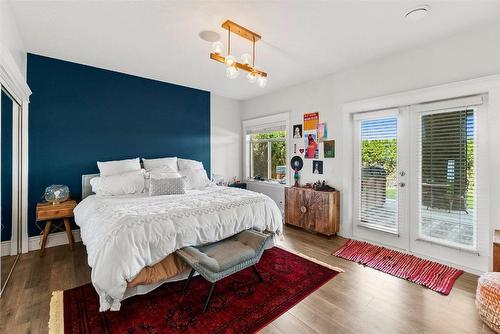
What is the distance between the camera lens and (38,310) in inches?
74.4

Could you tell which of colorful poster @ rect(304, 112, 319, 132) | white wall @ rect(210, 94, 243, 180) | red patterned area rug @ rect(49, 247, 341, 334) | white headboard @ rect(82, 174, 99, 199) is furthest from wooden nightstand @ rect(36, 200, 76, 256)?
colorful poster @ rect(304, 112, 319, 132)

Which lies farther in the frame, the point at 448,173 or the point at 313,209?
the point at 313,209

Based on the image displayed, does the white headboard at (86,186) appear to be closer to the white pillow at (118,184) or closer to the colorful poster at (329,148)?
the white pillow at (118,184)

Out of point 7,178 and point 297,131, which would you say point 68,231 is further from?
point 297,131

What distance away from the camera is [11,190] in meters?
2.89

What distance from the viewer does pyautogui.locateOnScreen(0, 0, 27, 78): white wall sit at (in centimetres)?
192

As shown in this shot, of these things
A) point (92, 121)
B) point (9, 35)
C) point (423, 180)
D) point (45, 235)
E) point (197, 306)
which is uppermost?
point (9, 35)

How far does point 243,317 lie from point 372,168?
2614 millimetres

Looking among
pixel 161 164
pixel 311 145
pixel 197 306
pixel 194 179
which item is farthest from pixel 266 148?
pixel 197 306

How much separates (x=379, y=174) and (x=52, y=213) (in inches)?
167

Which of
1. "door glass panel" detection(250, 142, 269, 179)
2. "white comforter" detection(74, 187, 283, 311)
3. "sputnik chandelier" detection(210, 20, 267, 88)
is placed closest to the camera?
"white comforter" detection(74, 187, 283, 311)

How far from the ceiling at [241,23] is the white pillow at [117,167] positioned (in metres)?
1.41

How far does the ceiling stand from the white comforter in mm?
1829

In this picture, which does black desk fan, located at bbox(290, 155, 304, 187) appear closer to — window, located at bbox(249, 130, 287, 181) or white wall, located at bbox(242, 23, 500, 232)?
white wall, located at bbox(242, 23, 500, 232)
